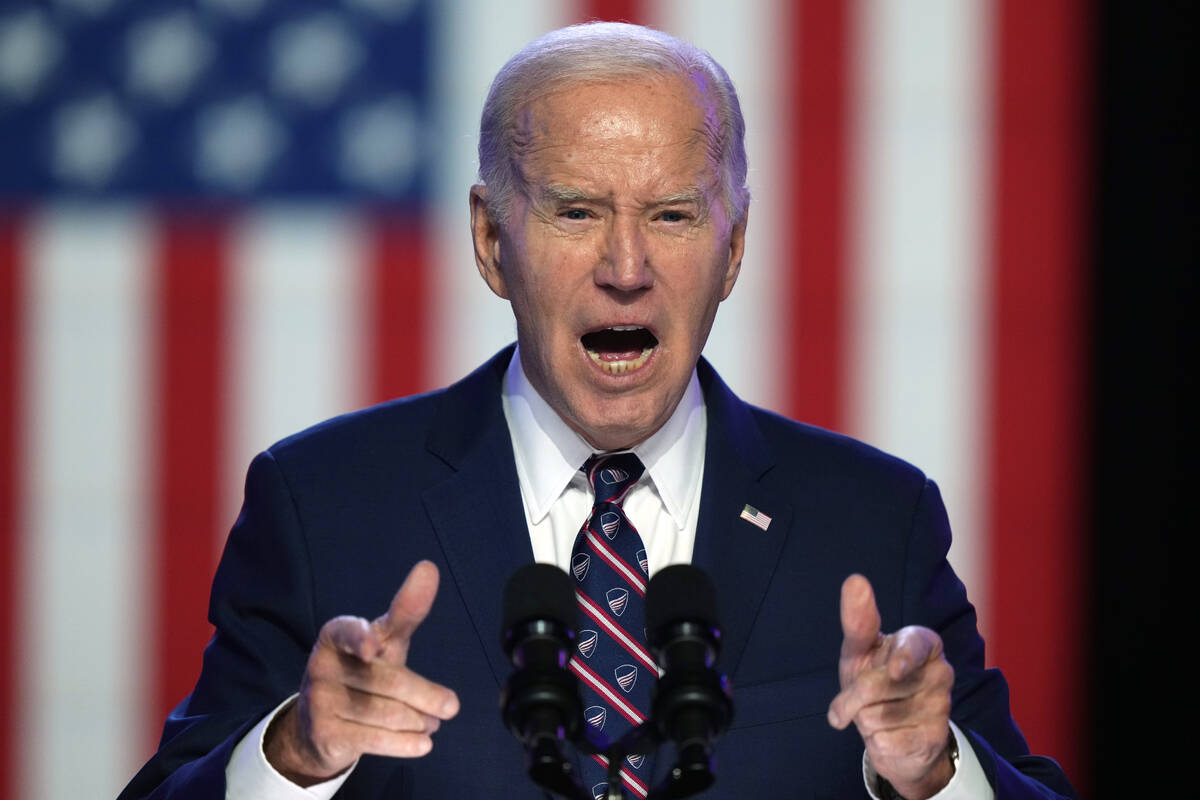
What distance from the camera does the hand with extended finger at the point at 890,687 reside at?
129 centimetres

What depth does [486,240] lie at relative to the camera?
1887mm

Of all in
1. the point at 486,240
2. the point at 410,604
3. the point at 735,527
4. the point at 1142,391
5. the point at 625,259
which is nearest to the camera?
the point at 410,604

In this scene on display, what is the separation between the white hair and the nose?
153mm

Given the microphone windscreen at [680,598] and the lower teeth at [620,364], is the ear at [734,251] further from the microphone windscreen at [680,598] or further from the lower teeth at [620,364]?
the microphone windscreen at [680,598]

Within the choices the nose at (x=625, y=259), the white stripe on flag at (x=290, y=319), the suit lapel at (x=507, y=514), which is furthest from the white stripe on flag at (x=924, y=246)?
the nose at (x=625, y=259)

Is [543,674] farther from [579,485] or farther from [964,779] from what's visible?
[579,485]

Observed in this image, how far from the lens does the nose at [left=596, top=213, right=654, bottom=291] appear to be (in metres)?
1.66

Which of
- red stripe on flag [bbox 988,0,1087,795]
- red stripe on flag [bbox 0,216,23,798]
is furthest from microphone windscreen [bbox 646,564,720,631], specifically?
red stripe on flag [bbox 0,216,23,798]

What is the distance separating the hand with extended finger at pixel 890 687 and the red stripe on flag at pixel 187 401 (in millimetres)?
2371

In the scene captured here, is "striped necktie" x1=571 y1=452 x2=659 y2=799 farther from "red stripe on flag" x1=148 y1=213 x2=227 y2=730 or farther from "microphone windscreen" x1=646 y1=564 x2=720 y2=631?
"red stripe on flag" x1=148 y1=213 x2=227 y2=730

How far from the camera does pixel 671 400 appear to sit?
5.75 feet

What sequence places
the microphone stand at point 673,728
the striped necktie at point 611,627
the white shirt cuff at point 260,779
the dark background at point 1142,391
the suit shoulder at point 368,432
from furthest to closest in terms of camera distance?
the dark background at point 1142,391 < the suit shoulder at point 368,432 < the striped necktie at point 611,627 < the white shirt cuff at point 260,779 < the microphone stand at point 673,728

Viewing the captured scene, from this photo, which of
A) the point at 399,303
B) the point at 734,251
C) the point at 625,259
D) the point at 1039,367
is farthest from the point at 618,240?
the point at 1039,367

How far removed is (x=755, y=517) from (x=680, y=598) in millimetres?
650
